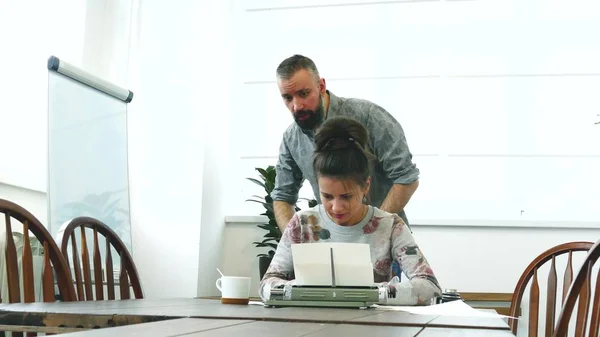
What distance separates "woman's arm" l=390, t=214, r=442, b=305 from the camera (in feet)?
6.44

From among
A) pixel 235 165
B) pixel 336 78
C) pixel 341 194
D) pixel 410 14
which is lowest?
pixel 341 194

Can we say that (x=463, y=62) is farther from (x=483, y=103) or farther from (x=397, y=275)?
(x=397, y=275)

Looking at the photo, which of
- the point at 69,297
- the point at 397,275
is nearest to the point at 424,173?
the point at 397,275

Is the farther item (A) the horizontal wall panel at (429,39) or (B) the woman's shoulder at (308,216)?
(A) the horizontal wall panel at (429,39)

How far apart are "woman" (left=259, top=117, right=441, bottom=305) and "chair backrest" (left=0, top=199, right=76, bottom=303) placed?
53 cm

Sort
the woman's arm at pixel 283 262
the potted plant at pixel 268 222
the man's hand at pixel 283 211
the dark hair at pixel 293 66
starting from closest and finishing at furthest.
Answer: the woman's arm at pixel 283 262 < the dark hair at pixel 293 66 < the man's hand at pixel 283 211 < the potted plant at pixel 268 222

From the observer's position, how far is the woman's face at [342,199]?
221 centimetres

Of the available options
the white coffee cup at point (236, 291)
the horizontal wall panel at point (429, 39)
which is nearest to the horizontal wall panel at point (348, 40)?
the horizontal wall panel at point (429, 39)

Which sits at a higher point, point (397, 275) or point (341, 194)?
point (341, 194)

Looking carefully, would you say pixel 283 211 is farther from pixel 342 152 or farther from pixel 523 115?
pixel 523 115

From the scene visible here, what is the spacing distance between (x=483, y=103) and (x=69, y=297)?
8.19 feet

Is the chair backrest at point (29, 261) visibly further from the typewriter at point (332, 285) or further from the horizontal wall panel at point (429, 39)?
the horizontal wall panel at point (429, 39)

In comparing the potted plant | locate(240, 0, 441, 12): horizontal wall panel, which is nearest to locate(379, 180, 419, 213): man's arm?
the potted plant

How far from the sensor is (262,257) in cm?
357
